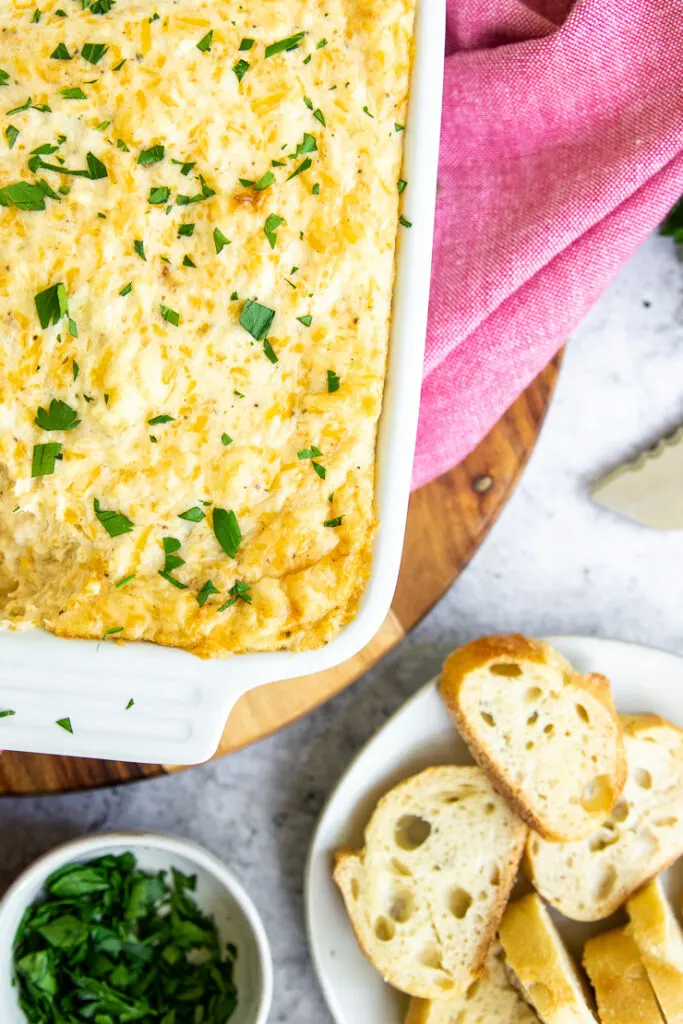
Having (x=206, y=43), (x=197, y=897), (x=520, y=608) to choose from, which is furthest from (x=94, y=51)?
(x=197, y=897)

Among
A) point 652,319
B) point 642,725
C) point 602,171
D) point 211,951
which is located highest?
point 602,171

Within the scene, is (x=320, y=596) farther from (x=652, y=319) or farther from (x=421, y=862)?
(x=652, y=319)

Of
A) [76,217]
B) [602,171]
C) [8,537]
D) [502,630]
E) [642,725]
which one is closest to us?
[76,217]

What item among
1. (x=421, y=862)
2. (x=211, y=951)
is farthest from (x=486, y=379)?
(x=211, y=951)

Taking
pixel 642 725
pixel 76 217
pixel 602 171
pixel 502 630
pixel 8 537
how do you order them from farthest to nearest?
pixel 502 630 < pixel 642 725 < pixel 602 171 < pixel 8 537 < pixel 76 217

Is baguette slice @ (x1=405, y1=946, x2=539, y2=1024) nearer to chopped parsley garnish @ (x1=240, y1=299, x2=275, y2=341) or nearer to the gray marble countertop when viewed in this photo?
the gray marble countertop

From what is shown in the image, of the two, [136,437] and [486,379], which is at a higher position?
[136,437]
